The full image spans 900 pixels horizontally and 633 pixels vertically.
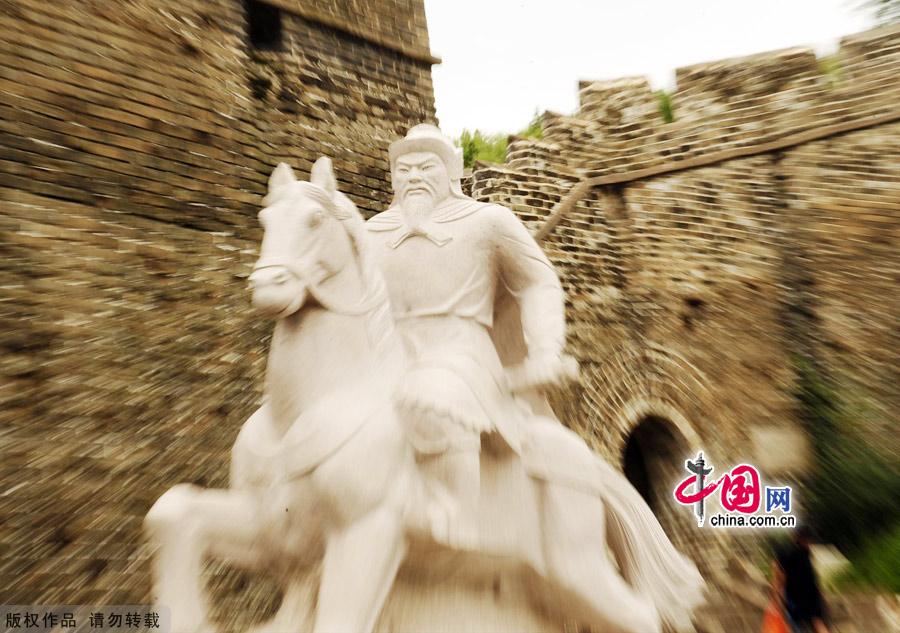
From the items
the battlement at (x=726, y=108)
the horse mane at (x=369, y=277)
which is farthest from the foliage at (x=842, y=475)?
the horse mane at (x=369, y=277)

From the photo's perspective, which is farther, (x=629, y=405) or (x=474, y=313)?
(x=629, y=405)

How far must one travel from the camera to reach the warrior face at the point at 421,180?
285 cm

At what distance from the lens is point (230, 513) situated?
228cm

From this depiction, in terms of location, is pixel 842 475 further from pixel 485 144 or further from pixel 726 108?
pixel 485 144

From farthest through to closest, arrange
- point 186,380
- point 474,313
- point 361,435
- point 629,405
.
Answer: point 629,405, point 186,380, point 474,313, point 361,435

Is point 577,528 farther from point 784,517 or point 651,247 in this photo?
point 651,247

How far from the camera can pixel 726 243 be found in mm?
8664

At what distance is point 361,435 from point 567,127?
7560mm

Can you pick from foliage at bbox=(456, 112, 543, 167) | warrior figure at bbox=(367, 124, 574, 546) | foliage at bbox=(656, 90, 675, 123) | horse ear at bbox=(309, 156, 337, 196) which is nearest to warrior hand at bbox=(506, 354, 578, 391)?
warrior figure at bbox=(367, 124, 574, 546)

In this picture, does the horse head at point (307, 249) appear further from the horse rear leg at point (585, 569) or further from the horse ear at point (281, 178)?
the horse rear leg at point (585, 569)

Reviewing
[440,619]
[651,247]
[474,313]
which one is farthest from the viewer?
[651,247]

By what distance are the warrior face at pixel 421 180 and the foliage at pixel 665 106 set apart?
703cm

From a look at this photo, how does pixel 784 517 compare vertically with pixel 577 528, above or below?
below

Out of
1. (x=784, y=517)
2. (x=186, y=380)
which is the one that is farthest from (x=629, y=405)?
(x=186, y=380)
